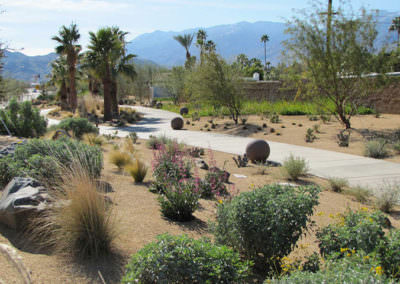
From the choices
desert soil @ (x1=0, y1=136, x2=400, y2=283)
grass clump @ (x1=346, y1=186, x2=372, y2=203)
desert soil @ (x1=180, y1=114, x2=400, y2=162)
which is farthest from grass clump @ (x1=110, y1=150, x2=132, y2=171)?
desert soil @ (x1=180, y1=114, x2=400, y2=162)

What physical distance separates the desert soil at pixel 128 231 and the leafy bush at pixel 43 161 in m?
0.72

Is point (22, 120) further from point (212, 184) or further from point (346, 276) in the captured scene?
point (346, 276)

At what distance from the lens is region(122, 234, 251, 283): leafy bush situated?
307 cm

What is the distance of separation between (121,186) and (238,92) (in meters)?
15.5

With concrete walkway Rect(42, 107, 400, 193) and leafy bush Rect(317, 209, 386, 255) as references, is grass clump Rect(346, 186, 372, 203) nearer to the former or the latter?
concrete walkway Rect(42, 107, 400, 193)

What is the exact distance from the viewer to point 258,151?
11.3 metres

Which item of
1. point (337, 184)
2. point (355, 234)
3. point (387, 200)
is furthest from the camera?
point (337, 184)

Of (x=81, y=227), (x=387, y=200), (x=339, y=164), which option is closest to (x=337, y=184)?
(x=387, y=200)

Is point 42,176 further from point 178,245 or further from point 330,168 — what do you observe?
point 330,168

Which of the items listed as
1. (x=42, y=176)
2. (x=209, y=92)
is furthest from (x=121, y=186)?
(x=209, y=92)

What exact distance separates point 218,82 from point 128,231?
17.0 metres

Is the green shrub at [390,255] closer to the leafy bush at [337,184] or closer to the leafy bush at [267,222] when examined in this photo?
the leafy bush at [267,222]

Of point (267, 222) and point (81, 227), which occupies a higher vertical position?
point (267, 222)

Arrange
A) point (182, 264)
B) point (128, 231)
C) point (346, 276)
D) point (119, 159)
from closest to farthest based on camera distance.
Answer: point (346, 276) < point (182, 264) < point (128, 231) < point (119, 159)
